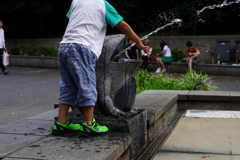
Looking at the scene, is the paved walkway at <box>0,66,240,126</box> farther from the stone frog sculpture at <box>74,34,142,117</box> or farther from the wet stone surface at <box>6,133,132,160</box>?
the wet stone surface at <box>6,133,132,160</box>

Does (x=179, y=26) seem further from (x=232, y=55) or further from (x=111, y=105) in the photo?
(x=111, y=105)

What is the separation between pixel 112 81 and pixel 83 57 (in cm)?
65

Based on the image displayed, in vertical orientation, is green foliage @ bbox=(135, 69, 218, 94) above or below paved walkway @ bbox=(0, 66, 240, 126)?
above

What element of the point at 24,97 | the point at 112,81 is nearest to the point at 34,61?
the point at 24,97

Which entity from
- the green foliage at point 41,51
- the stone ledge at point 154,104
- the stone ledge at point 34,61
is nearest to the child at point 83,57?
the stone ledge at point 154,104

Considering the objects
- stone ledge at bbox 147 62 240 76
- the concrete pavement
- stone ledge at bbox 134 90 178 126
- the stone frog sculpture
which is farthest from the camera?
stone ledge at bbox 147 62 240 76

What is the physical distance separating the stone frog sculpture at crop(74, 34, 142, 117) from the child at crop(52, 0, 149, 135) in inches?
11.1

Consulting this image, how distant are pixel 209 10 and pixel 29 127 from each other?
66.0 feet

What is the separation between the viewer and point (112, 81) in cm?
402

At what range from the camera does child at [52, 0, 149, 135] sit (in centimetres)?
346

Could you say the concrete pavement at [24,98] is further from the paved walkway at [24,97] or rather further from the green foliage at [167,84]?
the green foliage at [167,84]

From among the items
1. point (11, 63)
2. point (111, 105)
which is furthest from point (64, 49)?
point (11, 63)

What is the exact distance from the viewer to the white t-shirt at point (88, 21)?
11.5ft

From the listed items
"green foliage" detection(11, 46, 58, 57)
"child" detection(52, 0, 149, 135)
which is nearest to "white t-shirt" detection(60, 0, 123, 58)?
"child" detection(52, 0, 149, 135)
